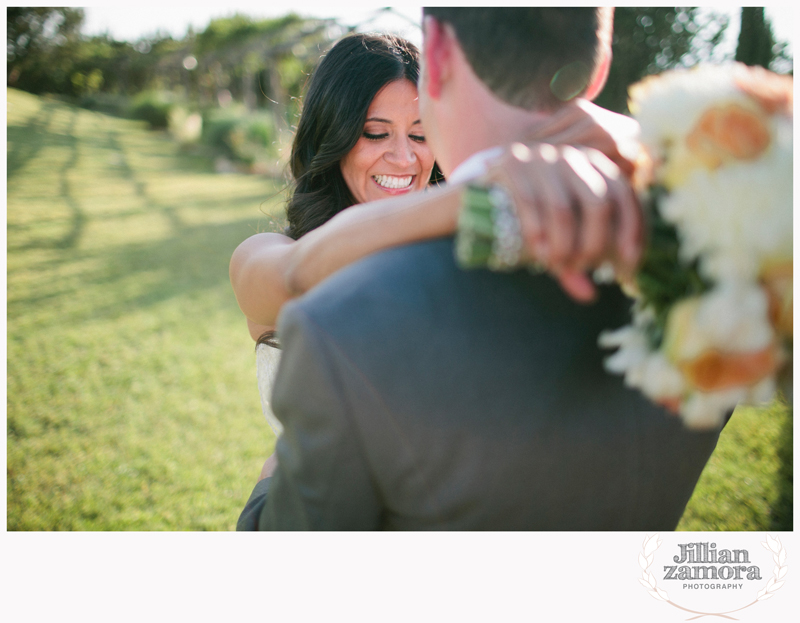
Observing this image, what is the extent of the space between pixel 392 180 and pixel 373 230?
1.56m

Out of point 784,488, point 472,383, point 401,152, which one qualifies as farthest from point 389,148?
point 784,488

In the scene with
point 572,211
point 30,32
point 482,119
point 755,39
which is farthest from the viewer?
point 30,32

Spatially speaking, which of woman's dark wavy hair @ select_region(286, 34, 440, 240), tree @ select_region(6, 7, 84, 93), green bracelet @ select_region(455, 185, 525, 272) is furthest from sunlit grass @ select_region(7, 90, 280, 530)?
green bracelet @ select_region(455, 185, 525, 272)

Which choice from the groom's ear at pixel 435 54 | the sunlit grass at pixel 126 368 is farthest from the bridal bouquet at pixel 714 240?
the sunlit grass at pixel 126 368

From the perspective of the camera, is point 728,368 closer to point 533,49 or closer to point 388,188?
point 533,49

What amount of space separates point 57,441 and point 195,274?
4.03 m

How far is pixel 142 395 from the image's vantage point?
485 cm

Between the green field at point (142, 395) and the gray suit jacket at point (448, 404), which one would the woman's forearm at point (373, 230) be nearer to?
the gray suit jacket at point (448, 404)

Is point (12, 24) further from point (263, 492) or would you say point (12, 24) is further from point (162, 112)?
point (162, 112)

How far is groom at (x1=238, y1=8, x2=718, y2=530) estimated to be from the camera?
0.91 m

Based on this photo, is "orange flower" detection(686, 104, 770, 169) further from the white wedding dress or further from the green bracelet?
the white wedding dress

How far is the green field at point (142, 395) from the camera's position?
355cm
